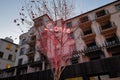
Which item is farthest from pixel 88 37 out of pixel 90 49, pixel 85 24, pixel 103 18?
pixel 103 18

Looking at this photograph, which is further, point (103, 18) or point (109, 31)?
point (103, 18)

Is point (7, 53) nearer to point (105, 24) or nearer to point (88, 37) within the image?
point (88, 37)

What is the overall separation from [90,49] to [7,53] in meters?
25.8

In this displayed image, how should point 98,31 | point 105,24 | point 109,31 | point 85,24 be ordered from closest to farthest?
1. point 109,31
2. point 98,31
3. point 105,24
4. point 85,24

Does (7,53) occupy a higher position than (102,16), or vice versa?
(102,16)

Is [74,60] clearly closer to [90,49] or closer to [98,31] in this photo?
[90,49]

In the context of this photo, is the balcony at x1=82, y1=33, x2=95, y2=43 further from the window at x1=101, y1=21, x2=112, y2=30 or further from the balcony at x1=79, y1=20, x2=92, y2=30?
the window at x1=101, y1=21, x2=112, y2=30

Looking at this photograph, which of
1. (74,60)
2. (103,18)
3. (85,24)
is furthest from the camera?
(85,24)

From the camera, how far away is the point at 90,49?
1617cm

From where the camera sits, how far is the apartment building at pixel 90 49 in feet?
40.1

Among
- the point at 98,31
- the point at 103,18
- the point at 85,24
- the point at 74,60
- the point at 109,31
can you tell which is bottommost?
the point at 74,60

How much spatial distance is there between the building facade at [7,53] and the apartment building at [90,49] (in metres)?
8.67

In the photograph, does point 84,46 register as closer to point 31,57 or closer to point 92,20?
point 92,20

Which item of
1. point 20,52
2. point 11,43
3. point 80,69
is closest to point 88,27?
point 80,69
